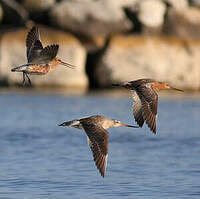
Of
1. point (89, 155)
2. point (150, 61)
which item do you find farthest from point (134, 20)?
point (89, 155)

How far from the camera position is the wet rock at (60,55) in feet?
86.3

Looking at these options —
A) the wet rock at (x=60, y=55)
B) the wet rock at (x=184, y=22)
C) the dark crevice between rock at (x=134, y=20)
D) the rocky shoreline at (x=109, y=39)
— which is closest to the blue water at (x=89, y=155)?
the wet rock at (x=60, y=55)

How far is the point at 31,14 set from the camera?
91.6 ft

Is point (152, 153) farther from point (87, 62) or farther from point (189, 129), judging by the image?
point (87, 62)

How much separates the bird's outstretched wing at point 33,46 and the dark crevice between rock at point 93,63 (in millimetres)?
15452

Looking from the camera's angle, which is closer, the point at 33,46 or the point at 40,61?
the point at 40,61

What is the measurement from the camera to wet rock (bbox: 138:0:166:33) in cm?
2756

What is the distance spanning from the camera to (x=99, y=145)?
9938 millimetres

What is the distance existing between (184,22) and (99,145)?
18807 millimetres

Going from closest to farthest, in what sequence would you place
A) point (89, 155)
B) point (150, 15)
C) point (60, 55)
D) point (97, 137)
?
point (97, 137), point (89, 155), point (60, 55), point (150, 15)

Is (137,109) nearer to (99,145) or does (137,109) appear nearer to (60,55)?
(99,145)

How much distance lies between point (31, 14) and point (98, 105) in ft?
22.8

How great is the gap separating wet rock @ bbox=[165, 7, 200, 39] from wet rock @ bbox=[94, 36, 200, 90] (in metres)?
0.47

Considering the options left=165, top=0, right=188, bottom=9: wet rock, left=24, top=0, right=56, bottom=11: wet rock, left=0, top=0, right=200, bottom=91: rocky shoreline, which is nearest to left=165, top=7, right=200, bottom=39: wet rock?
left=0, top=0, right=200, bottom=91: rocky shoreline
